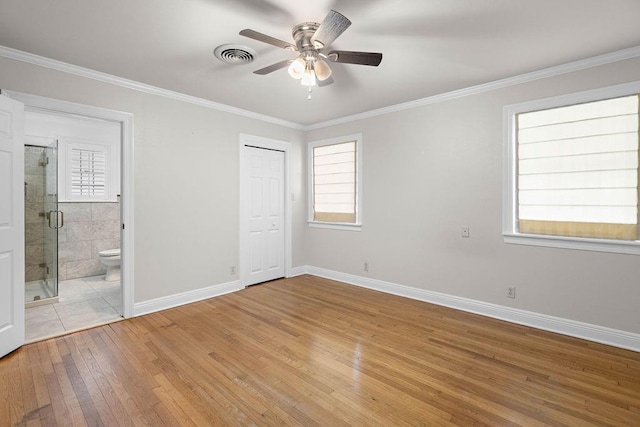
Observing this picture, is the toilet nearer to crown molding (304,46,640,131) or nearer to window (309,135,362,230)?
window (309,135,362,230)

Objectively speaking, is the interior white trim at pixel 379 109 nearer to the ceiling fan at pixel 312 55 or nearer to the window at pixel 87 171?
the ceiling fan at pixel 312 55

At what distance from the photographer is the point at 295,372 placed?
2355mm

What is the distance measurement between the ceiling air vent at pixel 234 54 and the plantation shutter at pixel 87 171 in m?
3.83

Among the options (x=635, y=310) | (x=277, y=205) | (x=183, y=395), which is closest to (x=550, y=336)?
(x=635, y=310)

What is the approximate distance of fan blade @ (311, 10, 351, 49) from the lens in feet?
5.89

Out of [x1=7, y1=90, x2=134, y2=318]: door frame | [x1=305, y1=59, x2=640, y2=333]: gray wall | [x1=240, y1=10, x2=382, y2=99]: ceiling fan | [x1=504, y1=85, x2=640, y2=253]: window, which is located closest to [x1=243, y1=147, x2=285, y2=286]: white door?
[x1=305, y1=59, x2=640, y2=333]: gray wall

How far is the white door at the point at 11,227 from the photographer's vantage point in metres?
2.52

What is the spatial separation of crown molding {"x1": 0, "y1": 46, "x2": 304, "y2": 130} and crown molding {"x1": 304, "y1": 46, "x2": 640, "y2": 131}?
1.73 m

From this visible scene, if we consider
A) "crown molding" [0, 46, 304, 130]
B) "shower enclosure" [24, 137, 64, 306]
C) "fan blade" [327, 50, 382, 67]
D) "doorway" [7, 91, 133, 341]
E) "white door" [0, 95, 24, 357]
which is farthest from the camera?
"shower enclosure" [24, 137, 64, 306]

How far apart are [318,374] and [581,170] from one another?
3021 mm

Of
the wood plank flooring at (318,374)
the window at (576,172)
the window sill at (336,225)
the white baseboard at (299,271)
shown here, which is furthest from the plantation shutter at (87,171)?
the window at (576,172)

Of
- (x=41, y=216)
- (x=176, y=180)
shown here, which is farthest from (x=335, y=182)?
(x=41, y=216)

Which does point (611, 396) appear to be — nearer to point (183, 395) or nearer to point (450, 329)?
point (450, 329)

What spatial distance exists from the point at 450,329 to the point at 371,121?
2.90m
